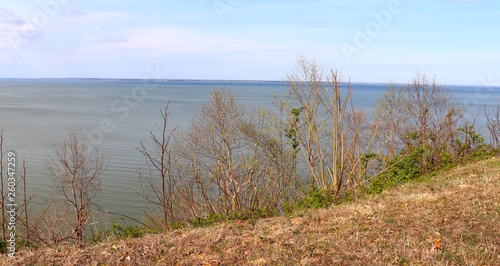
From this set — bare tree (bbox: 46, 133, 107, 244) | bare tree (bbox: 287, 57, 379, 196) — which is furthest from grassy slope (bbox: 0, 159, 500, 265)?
bare tree (bbox: 46, 133, 107, 244)

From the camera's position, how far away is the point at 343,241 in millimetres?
6438

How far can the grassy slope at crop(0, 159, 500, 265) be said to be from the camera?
5.86 metres

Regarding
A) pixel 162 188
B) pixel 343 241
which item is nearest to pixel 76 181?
pixel 162 188

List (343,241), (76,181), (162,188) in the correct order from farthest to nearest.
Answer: (76,181) → (162,188) → (343,241)

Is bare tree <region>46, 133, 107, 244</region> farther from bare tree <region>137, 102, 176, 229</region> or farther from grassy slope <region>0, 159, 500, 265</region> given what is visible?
grassy slope <region>0, 159, 500, 265</region>

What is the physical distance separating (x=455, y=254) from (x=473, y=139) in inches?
385

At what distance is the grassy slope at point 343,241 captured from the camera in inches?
231

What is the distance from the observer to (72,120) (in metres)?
56.6

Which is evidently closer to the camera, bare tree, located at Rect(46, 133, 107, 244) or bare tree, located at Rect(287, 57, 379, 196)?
bare tree, located at Rect(287, 57, 379, 196)

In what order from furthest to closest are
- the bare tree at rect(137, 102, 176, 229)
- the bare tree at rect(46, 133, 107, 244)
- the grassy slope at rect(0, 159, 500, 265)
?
the bare tree at rect(46, 133, 107, 244)
the bare tree at rect(137, 102, 176, 229)
the grassy slope at rect(0, 159, 500, 265)

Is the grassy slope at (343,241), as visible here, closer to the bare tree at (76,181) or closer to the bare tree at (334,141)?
the bare tree at (334,141)

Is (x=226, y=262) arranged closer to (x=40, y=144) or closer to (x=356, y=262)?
(x=356, y=262)

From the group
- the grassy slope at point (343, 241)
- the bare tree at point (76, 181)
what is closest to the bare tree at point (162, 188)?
the grassy slope at point (343, 241)

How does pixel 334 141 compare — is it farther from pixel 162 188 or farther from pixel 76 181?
pixel 76 181
